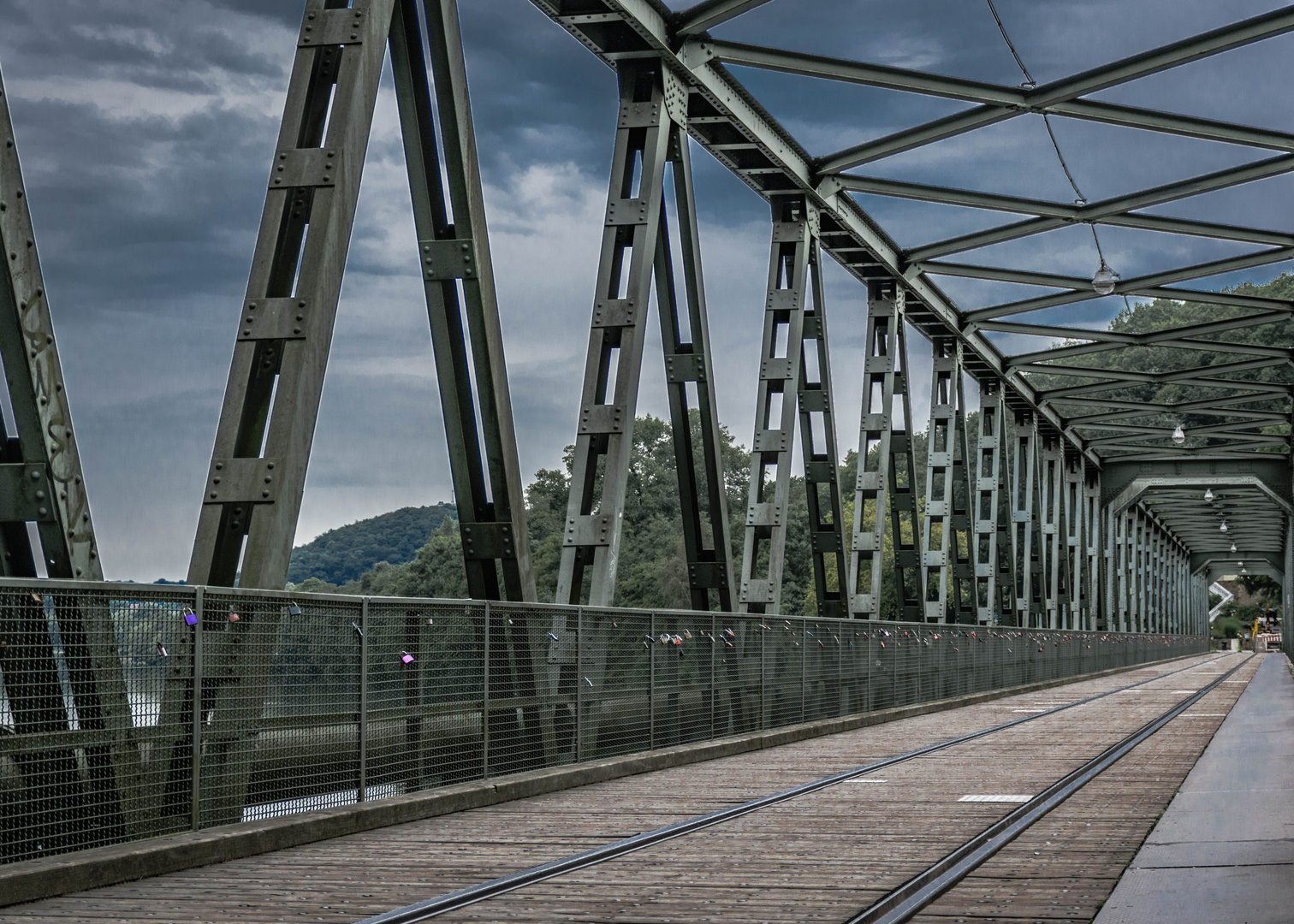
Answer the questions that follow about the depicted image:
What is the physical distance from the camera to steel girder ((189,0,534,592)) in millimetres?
8156

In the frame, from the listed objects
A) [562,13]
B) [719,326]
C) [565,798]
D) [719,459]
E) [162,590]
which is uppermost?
Answer: [719,326]

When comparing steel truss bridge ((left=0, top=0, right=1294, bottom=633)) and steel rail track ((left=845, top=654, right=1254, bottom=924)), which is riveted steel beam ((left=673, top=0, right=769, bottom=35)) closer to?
steel truss bridge ((left=0, top=0, right=1294, bottom=633))

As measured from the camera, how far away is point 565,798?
30.9 feet

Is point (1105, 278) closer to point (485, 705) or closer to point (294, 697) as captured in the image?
point (485, 705)

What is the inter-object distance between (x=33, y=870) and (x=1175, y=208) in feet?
66.0

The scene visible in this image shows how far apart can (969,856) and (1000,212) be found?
17.1m

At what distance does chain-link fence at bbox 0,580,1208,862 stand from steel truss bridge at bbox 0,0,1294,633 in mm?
694

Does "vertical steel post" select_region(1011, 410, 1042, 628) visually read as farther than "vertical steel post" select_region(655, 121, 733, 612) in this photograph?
Yes

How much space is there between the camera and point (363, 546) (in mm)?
71938

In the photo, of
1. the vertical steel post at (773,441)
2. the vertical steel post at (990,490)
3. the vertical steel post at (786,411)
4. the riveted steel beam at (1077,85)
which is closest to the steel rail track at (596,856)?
the vertical steel post at (773,441)

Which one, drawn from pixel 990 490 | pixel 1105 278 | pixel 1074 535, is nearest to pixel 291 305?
pixel 1105 278

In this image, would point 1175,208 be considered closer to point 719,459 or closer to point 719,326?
point 719,459

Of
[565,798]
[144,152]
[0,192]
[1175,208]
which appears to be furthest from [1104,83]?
[144,152]

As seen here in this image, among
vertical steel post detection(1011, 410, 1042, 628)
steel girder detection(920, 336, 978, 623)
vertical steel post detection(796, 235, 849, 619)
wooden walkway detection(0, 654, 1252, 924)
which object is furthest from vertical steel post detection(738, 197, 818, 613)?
vertical steel post detection(1011, 410, 1042, 628)
